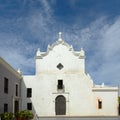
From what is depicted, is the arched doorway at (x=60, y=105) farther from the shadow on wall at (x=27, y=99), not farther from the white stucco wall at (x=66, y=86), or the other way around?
the shadow on wall at (x=27, y=99)

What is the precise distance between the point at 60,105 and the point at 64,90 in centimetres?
191

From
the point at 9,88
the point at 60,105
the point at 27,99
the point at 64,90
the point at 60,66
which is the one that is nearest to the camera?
the point at 9,88

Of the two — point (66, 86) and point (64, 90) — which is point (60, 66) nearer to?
point (66, 86)

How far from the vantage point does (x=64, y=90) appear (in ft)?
124

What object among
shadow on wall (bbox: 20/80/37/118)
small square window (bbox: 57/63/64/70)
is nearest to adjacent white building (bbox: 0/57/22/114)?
shadow on wall (bbox: 20/80/37/118)

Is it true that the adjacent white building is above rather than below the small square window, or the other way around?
below

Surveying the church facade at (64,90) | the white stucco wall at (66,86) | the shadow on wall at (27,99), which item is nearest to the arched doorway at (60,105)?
the church facade at (64,90)

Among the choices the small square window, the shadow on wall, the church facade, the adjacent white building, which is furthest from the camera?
the small square window

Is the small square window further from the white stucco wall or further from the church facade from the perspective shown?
the white stucco wall

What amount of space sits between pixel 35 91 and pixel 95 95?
23.8ft

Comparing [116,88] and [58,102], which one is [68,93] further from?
[116,88]

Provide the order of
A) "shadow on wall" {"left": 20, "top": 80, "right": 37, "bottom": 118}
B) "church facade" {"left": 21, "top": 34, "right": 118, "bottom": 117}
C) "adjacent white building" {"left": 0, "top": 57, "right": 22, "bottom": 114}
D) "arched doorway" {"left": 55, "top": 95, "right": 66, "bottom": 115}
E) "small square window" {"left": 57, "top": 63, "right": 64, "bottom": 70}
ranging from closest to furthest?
1. "adjacent white building" {"left": 0, "top": 57, "right": 22, "bottom": 114}
2. "church facade" {"left": 21, "top": 34, "right": 118, "bottom": 117}
3. "shadow on wall" {"left": 20, "top": 80, "right": 37, "bottom": 118}
4. "arched doorway" {"left": 55, "top": 95, "right": 66, "bottom": 115}
5. "small square window" {"left": 57, "top": 63, "right": 64, "bottom": 70}

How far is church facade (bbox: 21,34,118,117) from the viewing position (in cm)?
3725

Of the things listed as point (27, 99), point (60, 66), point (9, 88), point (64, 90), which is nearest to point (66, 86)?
point (64, 90)
